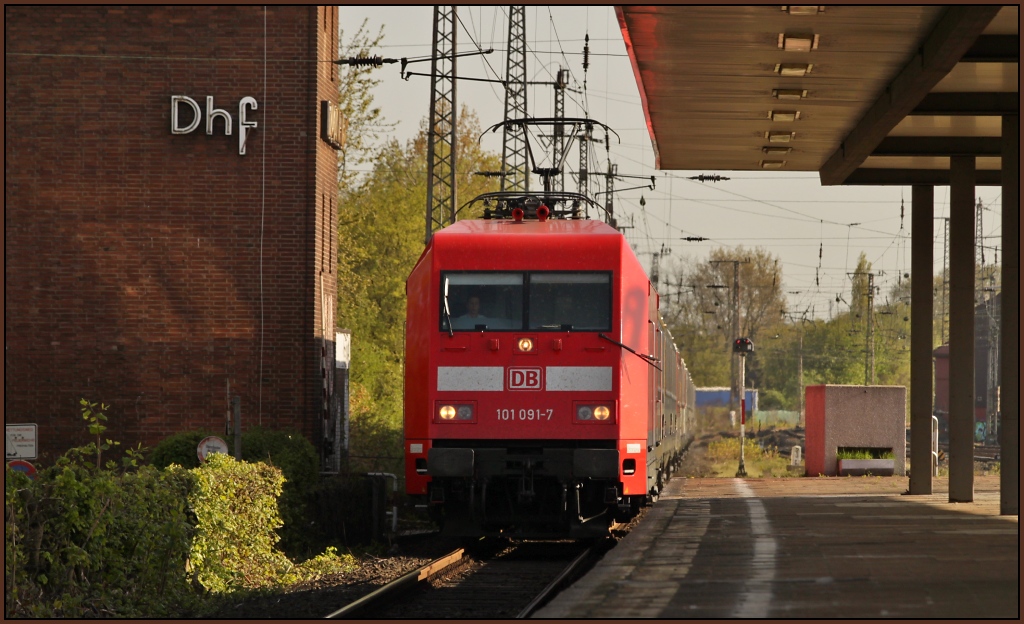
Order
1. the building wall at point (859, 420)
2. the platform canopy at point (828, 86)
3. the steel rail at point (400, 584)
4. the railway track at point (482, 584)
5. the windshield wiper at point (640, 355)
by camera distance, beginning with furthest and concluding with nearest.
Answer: the building wall at point (859, 420)
the windshield wiper at point (640, 355)
the platform canopy at point (828, 86)
the railway track at point (482, 584)
the steel rail at point (400, 584)

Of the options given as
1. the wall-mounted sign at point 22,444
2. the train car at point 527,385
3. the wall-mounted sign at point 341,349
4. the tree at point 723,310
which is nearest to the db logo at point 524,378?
the train car at point 527,385

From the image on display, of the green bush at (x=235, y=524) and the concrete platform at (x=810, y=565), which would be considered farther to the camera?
the green bush at (x=235, y=524)

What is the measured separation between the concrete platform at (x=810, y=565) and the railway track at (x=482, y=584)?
0.79 m

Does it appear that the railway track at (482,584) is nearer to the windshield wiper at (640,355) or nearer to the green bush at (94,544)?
the green bush at (94,544)

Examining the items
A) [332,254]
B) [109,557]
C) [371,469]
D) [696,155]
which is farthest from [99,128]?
[109,557]

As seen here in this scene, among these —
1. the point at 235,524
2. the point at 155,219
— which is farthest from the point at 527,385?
the point at 155,219

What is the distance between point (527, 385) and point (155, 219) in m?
10.1

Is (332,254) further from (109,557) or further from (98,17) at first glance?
(109,557)

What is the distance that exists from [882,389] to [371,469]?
1138cm

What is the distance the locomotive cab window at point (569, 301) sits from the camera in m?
14.2

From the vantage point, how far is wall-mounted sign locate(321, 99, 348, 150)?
22438mm

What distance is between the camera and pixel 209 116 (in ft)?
71.8

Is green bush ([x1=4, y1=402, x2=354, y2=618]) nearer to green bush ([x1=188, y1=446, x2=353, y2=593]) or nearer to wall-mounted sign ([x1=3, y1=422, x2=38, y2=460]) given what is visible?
green bush ([x1=188, y1=446, x2=353, y2=593])

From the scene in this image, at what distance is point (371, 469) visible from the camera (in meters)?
24.5
